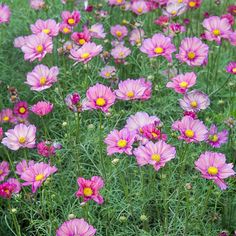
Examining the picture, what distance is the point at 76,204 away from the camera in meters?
2.03

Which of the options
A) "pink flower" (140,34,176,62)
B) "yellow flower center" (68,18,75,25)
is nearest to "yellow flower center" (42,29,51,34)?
"yellow flower center" (68,18,75,25)

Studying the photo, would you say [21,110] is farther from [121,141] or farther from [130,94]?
[121,141]

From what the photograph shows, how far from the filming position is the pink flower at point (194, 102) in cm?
201

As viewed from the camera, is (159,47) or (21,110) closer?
(159,47)

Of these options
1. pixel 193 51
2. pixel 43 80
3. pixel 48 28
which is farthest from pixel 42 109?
pixel 193 51

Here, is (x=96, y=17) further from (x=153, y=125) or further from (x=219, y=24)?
(x=153, y=125)

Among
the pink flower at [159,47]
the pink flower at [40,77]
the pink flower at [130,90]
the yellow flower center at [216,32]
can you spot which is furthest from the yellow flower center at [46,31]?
the yellow flower center at [216,32]

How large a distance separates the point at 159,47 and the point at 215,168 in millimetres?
722

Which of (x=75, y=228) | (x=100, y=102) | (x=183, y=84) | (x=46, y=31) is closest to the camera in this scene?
(x=75, y=228)

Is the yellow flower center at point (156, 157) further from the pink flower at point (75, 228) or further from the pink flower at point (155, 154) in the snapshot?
the pink flower at point (75, 228)

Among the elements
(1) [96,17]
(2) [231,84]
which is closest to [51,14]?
(1) [96,17]

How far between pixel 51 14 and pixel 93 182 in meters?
1.73

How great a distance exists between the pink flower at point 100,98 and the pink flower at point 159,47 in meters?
0.43

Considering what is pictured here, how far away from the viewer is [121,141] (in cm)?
171
